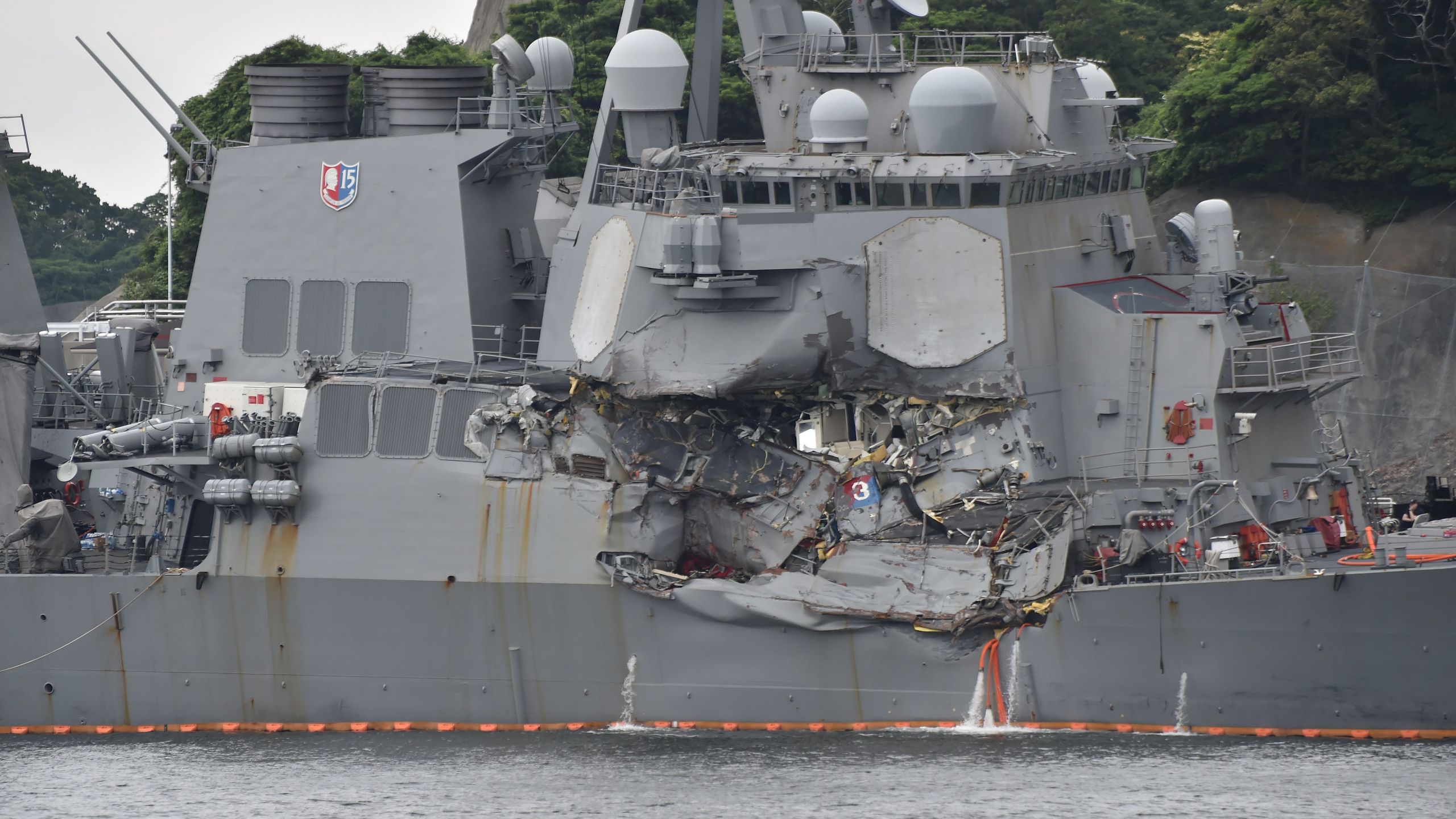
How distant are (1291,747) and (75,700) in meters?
13.9

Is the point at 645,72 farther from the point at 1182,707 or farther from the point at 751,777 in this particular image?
the point at 1182,707

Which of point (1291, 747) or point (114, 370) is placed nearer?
point (1291, 747)

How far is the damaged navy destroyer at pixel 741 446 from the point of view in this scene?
18578 millimetres

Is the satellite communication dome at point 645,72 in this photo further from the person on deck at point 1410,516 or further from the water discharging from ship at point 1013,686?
the person on deck at point 1410,516

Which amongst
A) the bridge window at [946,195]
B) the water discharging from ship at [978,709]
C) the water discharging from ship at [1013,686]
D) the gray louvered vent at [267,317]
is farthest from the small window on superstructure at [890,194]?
the gray louvered vent at [267,317]

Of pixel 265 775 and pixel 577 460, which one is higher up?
pixel 577 460

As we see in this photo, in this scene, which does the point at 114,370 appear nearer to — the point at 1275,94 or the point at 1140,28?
the point at 1275,94

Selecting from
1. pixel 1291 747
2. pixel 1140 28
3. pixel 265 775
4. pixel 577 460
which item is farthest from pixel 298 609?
pixel 1140 28

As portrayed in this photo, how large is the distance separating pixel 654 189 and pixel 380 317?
4.07 m

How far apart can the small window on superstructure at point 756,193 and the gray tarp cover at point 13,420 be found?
9788 mm

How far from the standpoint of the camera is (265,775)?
63.9ft

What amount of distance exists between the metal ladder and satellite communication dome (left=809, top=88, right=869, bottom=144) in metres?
3.56

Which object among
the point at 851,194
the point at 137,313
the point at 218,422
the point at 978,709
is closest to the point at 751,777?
the point at 978,709

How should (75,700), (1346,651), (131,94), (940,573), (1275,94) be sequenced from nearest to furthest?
(1346,651) → (940,573) → (75,700) → (131,94) → (1275,94)
